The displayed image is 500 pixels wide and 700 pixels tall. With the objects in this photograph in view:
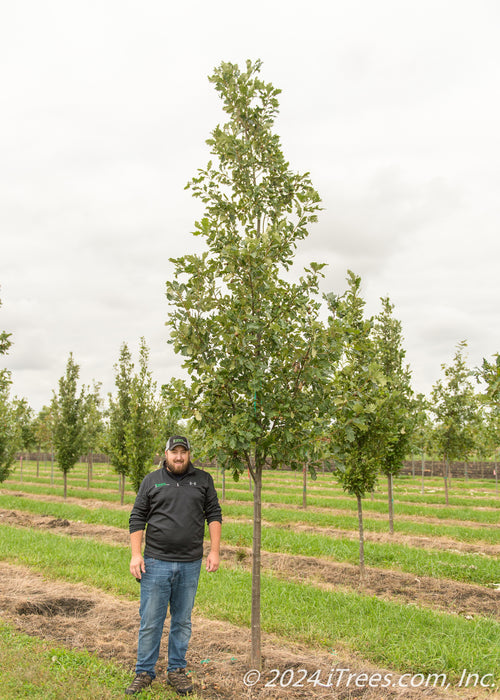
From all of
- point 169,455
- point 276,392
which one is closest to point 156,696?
point 169,455

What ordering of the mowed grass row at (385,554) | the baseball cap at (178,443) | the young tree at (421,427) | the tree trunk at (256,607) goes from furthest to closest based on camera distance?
the young tree at (421,427) < the mowed grass row at (385,554) < the tree trunk at (256,607) < the baseball cap at (178,443)

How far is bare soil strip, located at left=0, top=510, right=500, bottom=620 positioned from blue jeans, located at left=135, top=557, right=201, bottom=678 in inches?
179

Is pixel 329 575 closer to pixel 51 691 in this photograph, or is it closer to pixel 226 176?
pixel 51 691

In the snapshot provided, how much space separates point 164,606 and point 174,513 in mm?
899

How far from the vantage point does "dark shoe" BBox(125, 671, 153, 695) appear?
441 cm

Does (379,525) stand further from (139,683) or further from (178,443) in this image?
(178,443)

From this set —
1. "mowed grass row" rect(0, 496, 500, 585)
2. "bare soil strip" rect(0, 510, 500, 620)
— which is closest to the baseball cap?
"bare soil strip" rect(0, 510, 500, 620)

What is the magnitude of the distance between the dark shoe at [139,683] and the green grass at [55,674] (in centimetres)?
7

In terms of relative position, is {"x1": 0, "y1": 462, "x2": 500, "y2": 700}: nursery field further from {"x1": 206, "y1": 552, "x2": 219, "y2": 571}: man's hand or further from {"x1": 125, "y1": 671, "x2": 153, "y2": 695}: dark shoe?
{"x1": 206, "y1": 552, "x2": 219, "y2": 571}: man's hand

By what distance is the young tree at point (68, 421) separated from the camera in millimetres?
23391

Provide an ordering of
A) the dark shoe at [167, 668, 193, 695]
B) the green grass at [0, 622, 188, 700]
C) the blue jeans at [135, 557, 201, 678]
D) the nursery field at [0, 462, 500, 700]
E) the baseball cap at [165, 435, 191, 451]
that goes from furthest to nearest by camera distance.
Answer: the baseball cap at [165, 435, 191, 451], the nursery field at [0, 462, 500, 700], the blue jeans at [135, 557, 201, 678], the dark shoe at [167, 668, 193, 695], the green grass at [0, 622, 188, 700]

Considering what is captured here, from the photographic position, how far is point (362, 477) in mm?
9375

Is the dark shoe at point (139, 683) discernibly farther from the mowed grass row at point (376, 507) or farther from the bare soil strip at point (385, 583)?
the mowed grass row at point (376, 507)

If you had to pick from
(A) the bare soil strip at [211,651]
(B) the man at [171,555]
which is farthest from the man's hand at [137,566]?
(A) the bare soil strip at [211,651]
